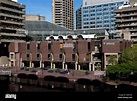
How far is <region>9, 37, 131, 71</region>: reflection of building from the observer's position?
8619 centimetres

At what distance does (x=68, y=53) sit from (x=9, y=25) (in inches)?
1125

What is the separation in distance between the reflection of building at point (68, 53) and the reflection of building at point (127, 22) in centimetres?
1642

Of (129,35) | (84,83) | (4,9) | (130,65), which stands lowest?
(84,83)

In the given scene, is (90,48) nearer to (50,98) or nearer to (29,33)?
(29,33)

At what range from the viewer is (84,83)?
2613 inches

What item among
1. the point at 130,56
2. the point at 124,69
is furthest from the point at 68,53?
the point at 124,69

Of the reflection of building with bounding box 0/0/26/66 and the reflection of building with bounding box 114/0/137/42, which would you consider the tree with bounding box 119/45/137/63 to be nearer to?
the reflection of building with bounding box 114/0/137/42

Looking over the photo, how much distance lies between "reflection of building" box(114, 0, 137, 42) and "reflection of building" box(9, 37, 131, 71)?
16.4m

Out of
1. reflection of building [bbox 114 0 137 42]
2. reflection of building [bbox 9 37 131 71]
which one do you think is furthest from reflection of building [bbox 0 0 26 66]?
reflection of building [bbox 114 0 137 42]

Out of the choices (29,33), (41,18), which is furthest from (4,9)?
(41,18)

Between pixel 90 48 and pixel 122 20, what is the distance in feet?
102

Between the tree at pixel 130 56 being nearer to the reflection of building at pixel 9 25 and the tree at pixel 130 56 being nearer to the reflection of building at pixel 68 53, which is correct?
the reflection of building at pixel 68 53

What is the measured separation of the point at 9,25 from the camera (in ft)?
341

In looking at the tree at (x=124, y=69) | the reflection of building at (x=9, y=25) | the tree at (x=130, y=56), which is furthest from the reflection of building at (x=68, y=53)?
the tree at (x=124, y=69)
